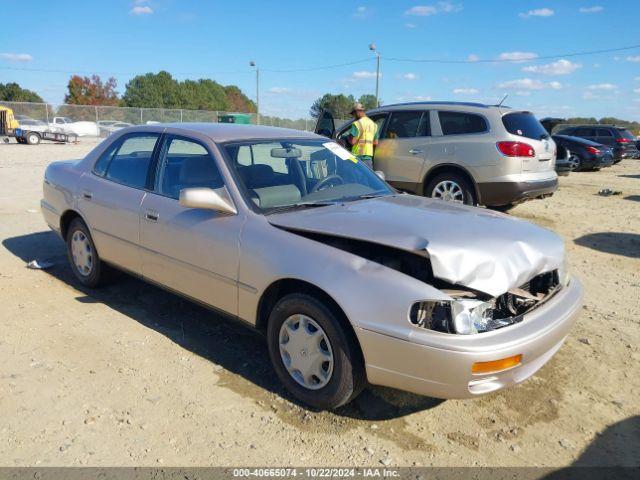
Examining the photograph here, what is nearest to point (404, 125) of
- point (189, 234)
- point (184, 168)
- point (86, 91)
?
point (184, 168)

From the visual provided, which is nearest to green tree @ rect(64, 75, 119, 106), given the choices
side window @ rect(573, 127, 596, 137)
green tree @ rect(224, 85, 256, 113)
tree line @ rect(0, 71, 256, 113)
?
tree line @ rect(0, 71, 256, 113)

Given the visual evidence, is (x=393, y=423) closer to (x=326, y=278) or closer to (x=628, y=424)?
(x=326, y=278)

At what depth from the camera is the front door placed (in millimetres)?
3451

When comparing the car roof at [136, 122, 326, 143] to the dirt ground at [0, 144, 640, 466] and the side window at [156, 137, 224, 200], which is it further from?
the dirt ground at [0, 144, 640, 466]

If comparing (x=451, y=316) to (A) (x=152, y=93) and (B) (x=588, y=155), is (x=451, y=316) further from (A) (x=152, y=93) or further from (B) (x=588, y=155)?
(A) (x=152, y=93)

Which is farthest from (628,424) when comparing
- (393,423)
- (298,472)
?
(298,472)

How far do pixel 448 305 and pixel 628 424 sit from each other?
147cm

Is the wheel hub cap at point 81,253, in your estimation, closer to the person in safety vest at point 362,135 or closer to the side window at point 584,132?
the person in safety vest at point 362,135

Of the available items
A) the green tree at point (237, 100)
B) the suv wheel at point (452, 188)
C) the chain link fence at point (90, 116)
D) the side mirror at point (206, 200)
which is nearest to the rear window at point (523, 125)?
the suv wheel at point (452, 188)

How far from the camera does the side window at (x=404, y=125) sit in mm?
8562

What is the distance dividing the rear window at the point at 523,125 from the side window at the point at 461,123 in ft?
1.13

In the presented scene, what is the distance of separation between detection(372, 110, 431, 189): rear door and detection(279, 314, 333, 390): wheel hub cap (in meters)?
5.76

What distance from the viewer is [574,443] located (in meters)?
2.88

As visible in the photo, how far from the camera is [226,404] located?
3.17 m
